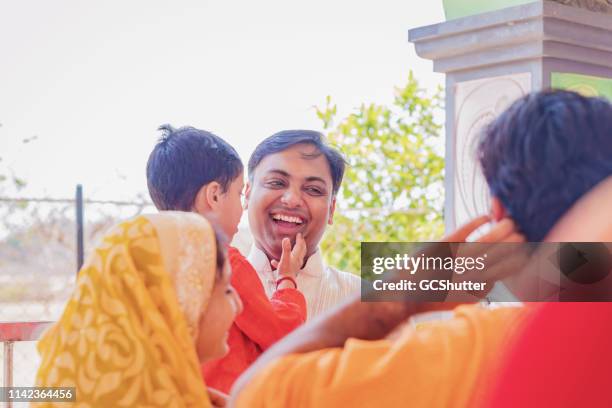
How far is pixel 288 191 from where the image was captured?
81.4 inches

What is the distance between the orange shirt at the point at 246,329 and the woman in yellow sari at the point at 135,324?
32 cm

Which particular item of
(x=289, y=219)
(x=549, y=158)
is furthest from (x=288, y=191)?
(x=549, y=158)

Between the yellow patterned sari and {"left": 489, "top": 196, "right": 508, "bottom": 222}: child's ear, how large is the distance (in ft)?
1.62

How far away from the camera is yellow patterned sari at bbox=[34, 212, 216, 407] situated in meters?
1.29

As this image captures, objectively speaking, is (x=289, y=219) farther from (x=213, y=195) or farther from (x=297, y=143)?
(x=213, y=195)

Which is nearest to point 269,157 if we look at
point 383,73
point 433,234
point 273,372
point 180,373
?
point 180,373

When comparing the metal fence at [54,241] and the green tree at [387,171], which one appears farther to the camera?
the green tree at [387,171]

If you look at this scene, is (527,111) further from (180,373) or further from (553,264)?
(180,373)

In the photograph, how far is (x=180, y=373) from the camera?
4.30 ft

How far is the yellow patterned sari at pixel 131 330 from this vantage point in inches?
50.7

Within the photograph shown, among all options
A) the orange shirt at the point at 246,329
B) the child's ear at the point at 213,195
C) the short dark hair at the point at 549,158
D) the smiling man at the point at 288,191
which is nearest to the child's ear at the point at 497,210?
the short dark hair at the point at 549,158

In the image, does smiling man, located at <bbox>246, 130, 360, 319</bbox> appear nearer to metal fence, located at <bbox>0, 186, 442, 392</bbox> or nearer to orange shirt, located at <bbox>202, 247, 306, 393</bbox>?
orange shirt, located at <bbox>202, 247, 306, 393</bbox>

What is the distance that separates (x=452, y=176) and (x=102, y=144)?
2.72 m

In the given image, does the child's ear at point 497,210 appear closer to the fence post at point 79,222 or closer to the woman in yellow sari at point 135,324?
the woman in yellow sari at point 135,324
